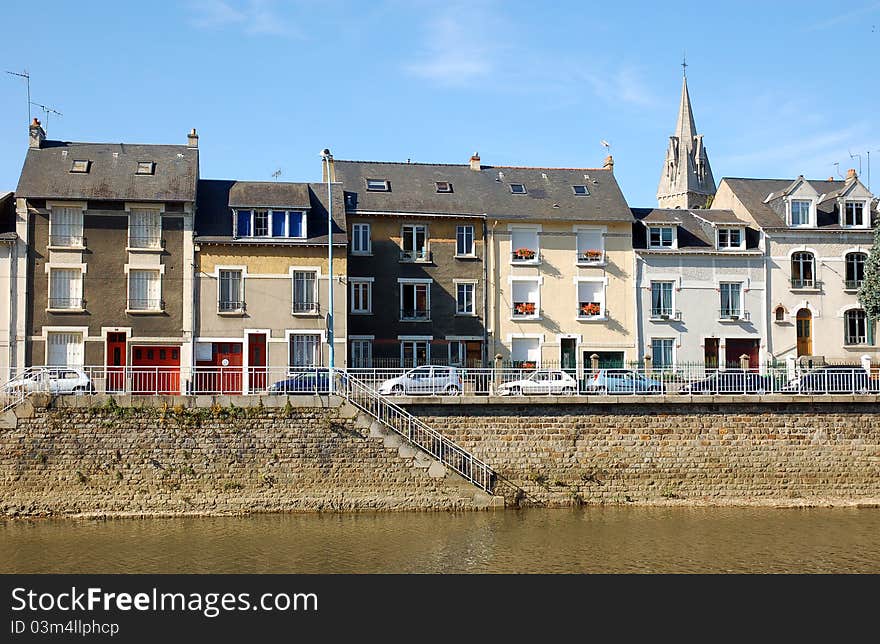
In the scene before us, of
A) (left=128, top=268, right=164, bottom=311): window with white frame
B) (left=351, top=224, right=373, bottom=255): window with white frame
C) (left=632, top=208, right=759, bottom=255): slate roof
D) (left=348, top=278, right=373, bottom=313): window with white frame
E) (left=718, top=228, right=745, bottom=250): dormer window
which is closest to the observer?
(left=128, top=268, right=164, bottom=311): window with white frame

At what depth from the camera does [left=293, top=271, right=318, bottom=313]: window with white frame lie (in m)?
33.5

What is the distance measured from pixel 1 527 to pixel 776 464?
18895mm

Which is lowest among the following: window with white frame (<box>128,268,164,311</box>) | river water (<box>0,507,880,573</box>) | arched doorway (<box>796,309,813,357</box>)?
river water (<box>0,507,880,573</box>)

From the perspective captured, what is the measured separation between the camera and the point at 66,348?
3238cm

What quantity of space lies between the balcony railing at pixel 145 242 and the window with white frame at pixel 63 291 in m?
2.10

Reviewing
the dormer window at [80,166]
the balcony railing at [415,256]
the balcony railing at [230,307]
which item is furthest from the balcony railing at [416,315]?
the dormer window at [80,166]

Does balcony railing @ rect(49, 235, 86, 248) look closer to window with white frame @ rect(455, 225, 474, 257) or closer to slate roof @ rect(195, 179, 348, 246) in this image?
slate roof @ rect(195, 179, 348, 246)

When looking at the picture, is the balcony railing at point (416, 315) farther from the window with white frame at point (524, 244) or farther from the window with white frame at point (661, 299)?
the window with white frame at point (661, 299)

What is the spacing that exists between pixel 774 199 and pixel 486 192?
11.8m

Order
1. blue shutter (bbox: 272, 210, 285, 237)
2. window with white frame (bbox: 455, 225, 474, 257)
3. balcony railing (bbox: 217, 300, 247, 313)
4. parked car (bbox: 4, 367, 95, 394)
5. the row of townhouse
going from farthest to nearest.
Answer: window with white frame (bbox: 455, 225, 474, 257), blue shutter (bbox: 272, 210, 285, 237), balcony railing (bbox: 217, 300, 247, 313), the row of townhouse, parked car (bbox: 4, 367, 95, 394)

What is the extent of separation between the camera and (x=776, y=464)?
84.3 ft

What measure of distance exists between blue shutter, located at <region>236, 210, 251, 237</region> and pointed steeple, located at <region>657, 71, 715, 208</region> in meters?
59.2

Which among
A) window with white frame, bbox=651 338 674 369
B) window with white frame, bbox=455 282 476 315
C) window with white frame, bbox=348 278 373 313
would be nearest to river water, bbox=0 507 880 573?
window with white frame, bbox=651 338 674 369

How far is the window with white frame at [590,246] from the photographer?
38.2 m
